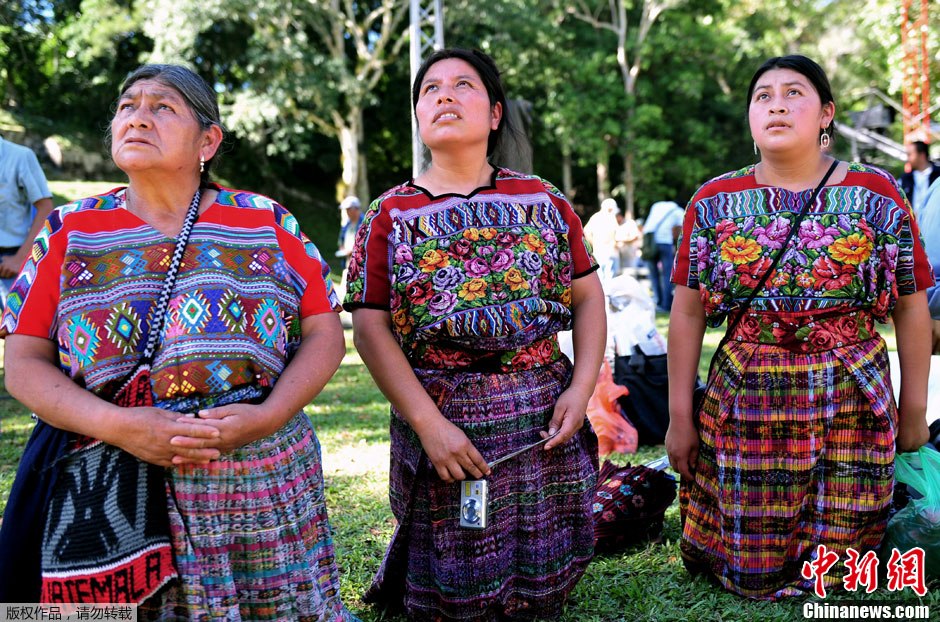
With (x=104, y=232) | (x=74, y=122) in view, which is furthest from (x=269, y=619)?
(x=74, y=122)

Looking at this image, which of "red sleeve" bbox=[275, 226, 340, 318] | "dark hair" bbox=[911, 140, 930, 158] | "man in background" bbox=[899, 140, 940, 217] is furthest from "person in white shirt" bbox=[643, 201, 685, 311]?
"red sleeve" bbox=[275, 226, 340, 318]

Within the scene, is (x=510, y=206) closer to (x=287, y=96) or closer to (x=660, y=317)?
(x=660, y=317)

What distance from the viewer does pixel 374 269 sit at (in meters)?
2.46

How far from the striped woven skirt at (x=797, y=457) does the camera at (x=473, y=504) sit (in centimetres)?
95

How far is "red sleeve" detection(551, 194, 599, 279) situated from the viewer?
8.77 feet

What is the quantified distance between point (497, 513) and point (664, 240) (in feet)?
33.9

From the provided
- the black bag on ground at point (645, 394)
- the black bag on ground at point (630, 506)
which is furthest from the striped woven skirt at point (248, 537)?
Answer: the black bag on ground at point (645, 394)

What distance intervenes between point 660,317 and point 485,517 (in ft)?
32.6

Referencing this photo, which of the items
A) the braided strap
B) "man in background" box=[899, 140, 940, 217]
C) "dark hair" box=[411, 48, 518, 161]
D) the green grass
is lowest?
the green grass

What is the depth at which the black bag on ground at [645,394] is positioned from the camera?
16.7ft

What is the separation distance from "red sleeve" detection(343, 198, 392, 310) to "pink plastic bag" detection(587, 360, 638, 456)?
2705mm

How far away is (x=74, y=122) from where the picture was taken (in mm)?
22094

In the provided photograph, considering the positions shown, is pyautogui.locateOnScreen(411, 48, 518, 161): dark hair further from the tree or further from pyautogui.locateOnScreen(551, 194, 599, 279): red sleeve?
the tree

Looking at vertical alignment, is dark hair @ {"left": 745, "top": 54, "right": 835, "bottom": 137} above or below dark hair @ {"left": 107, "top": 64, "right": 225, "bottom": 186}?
above
